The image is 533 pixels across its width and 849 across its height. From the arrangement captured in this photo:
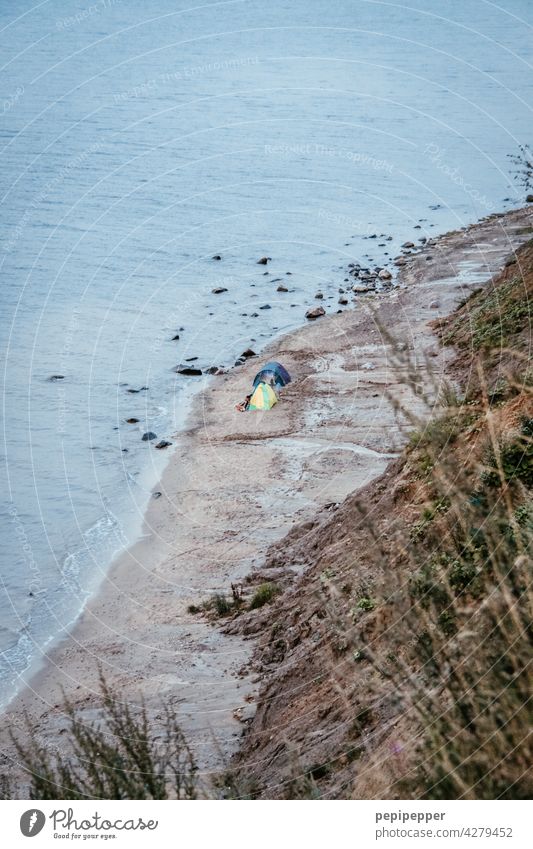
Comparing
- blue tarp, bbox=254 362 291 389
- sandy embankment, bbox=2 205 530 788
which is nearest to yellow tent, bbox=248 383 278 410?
sandy embankment, bbox=2 205 530 788

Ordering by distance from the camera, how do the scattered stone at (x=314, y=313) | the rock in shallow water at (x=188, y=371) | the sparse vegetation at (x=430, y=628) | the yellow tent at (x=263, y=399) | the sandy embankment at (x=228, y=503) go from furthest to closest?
1. the scattered stone at (x=314, y=313)
2. the rock in shallow water at (x=188, y=371)
3. the yellow tent at (x=263, y=399)
4. the sandy embankment at (x=228, y=503)
5. the sparse vegetation at (x=430, y=628)

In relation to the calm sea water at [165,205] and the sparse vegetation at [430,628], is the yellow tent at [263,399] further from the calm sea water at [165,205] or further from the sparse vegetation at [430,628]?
the sparse vegetation at [430,628]

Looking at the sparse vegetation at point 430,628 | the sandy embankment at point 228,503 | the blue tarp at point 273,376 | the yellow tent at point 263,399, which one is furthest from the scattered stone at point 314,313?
the sparse vegetation at point 430,628

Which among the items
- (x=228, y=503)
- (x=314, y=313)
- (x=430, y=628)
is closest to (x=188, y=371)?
(x=314, y=313)

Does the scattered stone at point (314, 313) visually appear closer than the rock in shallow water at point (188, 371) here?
No

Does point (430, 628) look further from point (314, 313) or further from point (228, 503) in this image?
point (314, 313)

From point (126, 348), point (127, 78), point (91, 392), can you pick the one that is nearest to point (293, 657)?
point (91, 392)
